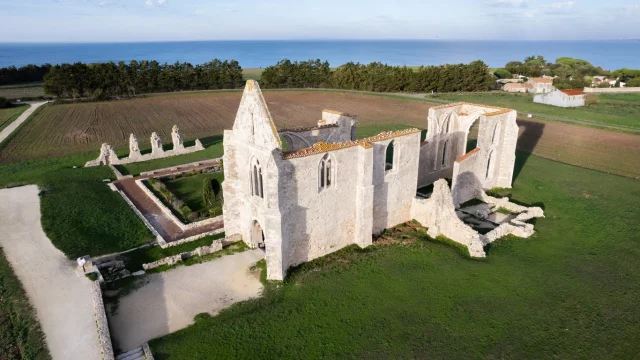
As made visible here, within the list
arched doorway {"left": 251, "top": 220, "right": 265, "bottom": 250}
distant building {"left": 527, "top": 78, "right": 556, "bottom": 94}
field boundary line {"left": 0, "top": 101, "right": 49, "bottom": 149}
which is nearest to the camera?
arched doorway {"left": 251, "top": 220, "right": 265, "bottom": 250}

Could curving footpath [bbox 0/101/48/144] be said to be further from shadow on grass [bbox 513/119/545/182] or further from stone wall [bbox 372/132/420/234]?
shadow on grass [bbox 513/119/545/182]

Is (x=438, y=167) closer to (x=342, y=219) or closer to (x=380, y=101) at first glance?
(x=342, y=219)

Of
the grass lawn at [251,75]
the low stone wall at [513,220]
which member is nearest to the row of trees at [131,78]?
the grass lawn at [251,75]

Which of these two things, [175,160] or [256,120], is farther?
[175,160]

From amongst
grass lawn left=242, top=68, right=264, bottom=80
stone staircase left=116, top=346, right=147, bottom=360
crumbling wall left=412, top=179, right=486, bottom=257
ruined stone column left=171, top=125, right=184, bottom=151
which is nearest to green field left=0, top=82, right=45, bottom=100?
grass lawn left=242, top=68, right=264, bottom=80

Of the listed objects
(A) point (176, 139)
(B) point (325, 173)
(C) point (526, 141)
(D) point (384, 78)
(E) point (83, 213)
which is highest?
(D) point (384, 78)

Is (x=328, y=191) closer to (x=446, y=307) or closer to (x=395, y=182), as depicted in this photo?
(x=395, y=182)

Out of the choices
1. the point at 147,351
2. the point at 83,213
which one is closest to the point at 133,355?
the point at 147,351

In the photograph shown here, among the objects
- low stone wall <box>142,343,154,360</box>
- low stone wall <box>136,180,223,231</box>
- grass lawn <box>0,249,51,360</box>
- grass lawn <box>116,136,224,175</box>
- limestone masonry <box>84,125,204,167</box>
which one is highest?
limestone masonry <box>84,125,204,167</box>
